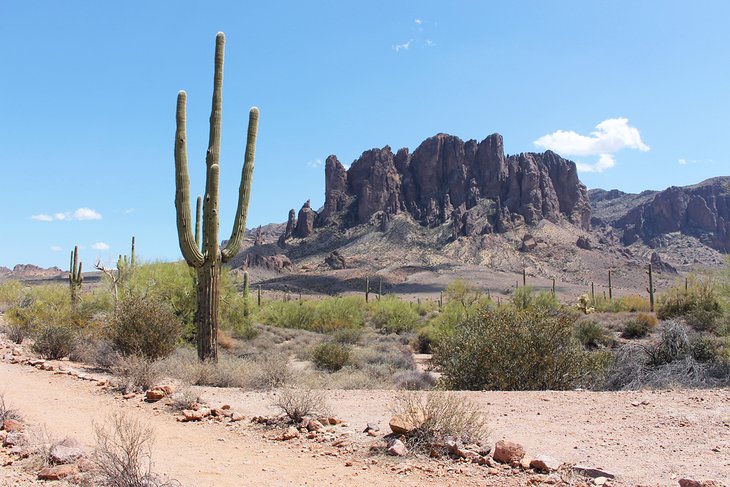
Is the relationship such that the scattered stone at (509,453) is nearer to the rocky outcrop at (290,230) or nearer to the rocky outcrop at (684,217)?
the rocky outcrop at (290,230)

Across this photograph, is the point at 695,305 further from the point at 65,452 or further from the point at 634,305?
the point at 65,452

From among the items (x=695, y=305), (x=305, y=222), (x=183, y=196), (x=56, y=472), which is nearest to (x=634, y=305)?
(x=695, y=305)

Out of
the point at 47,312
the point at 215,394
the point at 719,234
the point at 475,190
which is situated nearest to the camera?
the point at 215,394

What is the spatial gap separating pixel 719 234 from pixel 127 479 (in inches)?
7216

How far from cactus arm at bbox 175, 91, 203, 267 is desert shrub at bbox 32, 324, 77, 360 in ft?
15.6

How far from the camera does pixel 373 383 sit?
42.1ft

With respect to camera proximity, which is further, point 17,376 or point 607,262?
point 607,262

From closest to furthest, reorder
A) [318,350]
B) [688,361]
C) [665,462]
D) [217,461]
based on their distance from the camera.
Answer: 1. [665,462]
2. [217,461]
3. [688,361]
4. [318,350]

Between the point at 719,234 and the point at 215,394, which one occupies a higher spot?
the point at 719,234

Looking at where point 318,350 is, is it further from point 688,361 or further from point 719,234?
point 719,234

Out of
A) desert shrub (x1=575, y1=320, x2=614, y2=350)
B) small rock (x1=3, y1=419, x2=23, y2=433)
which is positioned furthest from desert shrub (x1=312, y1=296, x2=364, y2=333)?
small rock (x1=3, y1=419, x2=23, y2=433)

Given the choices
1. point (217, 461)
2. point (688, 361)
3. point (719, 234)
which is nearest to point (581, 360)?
point (688, 361)

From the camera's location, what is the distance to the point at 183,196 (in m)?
12.9

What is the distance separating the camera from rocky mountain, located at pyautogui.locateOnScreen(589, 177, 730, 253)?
6260 inches
